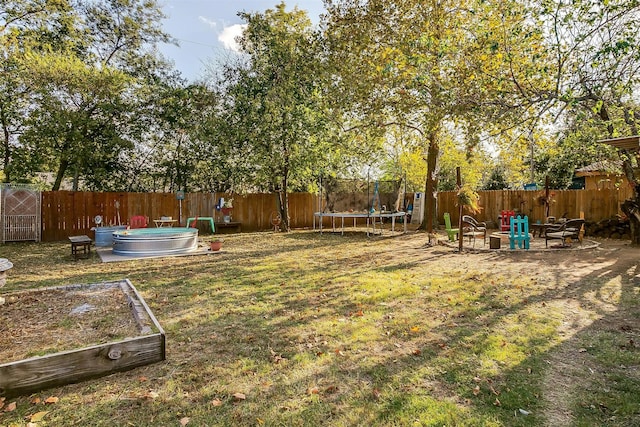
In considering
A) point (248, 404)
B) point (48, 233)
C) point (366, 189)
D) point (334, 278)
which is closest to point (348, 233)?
point (366, 189)

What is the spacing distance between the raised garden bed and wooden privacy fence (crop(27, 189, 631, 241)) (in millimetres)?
8230

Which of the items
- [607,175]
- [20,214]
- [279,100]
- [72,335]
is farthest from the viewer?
[279,100]

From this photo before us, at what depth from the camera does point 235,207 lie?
47.7 ft

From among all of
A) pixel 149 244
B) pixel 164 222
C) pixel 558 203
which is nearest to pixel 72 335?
pixel 149 244

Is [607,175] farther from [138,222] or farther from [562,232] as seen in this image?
[138,222]

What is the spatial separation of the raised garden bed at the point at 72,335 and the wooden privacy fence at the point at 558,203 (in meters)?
13.2

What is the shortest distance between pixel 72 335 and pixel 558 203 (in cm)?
1503

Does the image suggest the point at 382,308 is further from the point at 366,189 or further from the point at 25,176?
the point at 25,176

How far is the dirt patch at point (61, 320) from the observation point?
3.17 metres

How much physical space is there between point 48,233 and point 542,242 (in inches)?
613

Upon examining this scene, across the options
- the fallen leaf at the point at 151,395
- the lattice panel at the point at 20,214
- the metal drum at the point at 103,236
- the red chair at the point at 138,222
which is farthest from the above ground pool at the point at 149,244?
the fallen leaf at the point at 151,395

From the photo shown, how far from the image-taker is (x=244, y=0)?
13.4 meters

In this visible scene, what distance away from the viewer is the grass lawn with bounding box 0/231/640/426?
232 cm

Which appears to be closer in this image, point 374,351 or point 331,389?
point 331,389
